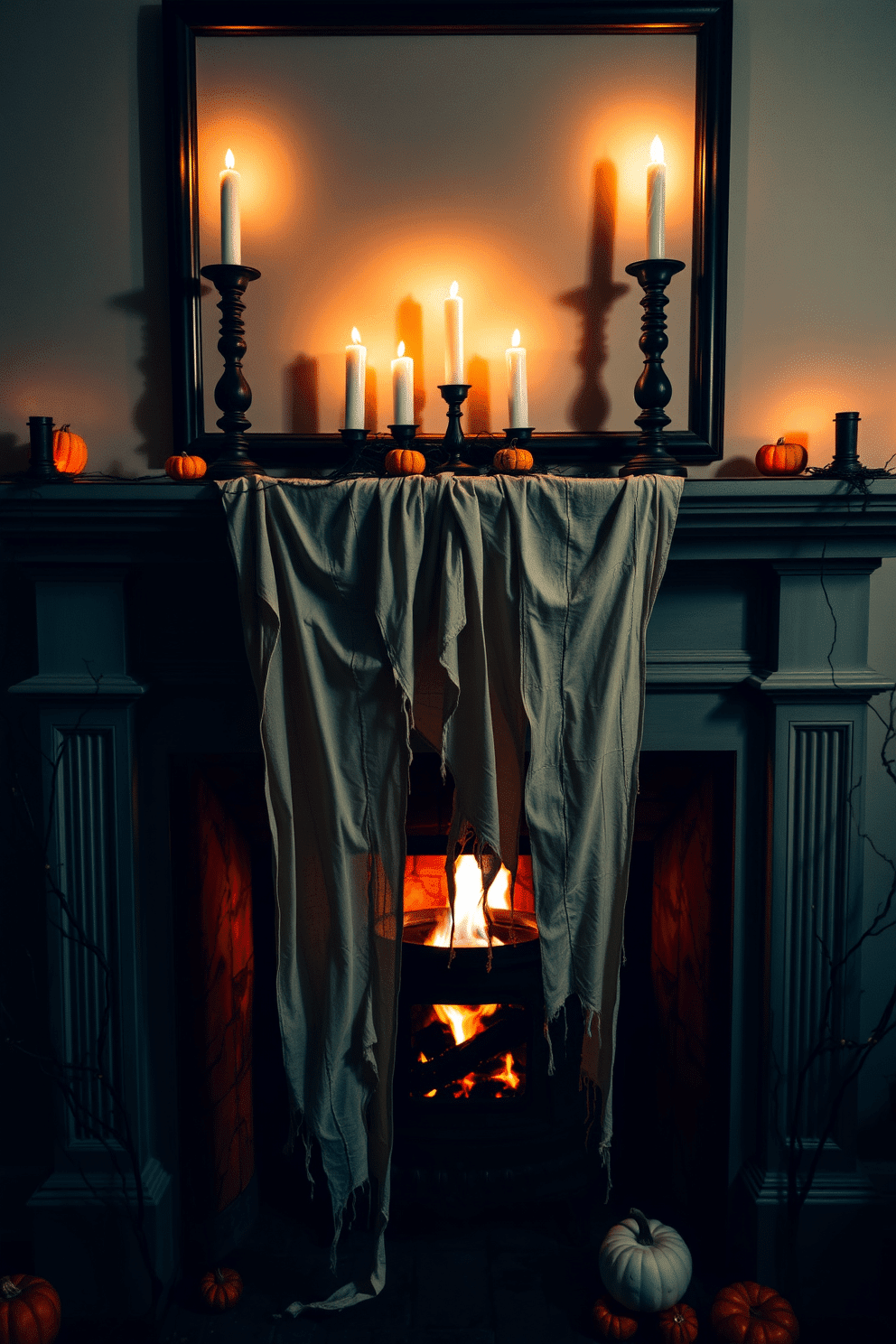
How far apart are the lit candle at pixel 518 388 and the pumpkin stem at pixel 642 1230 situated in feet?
4.63

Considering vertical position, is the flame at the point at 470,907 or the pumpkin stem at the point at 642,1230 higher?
→ the flame at the point at 470,907

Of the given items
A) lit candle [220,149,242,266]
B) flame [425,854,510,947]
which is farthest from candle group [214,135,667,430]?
flame [425,854,510,947]

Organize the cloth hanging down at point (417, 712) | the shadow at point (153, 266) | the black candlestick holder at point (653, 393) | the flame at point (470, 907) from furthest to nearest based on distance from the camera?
the flame at point (470, 907)
the shadow at point (153, 266)
the black candlestick holder at point (653, 393)
the cloth hanging down at point (417, 712)

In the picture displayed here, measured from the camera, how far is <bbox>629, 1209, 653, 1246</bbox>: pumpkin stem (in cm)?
162

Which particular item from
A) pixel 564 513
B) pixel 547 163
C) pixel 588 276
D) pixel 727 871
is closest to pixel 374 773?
pixel 564 513

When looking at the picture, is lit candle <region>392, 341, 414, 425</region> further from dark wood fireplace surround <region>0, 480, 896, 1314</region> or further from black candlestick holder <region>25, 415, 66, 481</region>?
black candlestick holder <region>25, 415, 66, 481</region>

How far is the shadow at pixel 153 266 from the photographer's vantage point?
169 cm

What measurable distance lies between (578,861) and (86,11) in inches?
69.4

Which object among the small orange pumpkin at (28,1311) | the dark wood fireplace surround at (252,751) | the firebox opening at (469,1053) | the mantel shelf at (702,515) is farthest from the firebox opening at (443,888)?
the small orange pumpkin at (28,1311)

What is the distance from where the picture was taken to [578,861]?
1547 millimetres

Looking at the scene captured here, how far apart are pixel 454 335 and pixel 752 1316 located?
1747 millimetres

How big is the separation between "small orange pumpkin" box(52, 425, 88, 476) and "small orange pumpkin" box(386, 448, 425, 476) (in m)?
0.57

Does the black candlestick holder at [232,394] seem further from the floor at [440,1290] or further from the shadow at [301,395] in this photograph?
the floor at [440,1290]

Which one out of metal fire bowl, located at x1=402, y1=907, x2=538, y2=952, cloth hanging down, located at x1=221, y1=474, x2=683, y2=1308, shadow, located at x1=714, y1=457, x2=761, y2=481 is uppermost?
shadow, located at x1=714, y1=457, x2=761, y2=481
